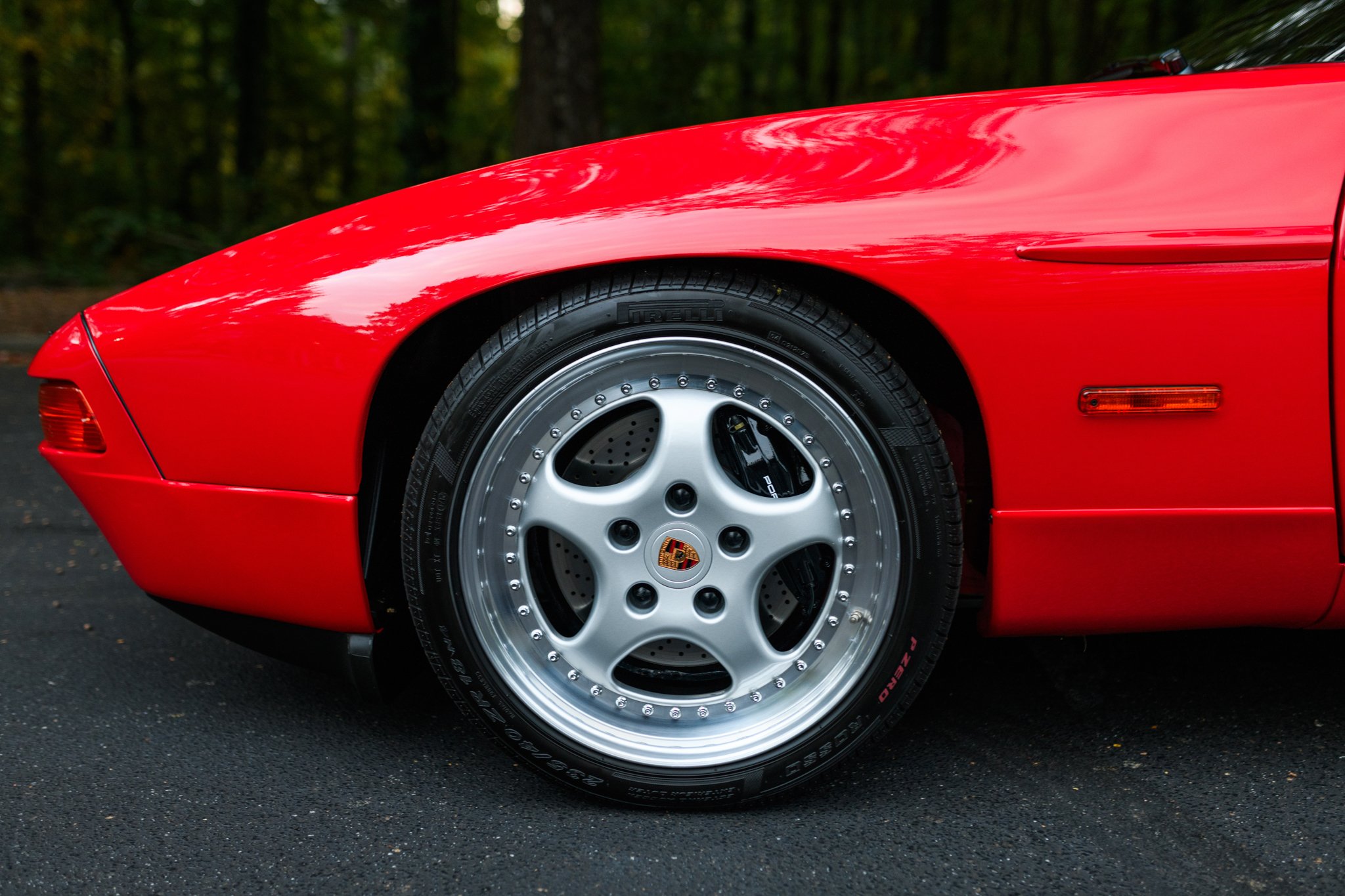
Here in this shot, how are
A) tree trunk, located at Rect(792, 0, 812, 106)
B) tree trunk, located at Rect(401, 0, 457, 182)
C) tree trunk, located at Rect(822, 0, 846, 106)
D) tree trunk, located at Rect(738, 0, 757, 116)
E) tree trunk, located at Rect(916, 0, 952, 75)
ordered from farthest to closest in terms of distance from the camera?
tree trunk, located at Rect(792, 0, 812, 106) < tree trunk, located at Rect(822, 0, 846, 106) < tree trunk, located at Rect(738, 0, 757, 116) < tree trunk, located at Rect(916, 0, 952, 75) < tree trunk, located at Rect(401, 0, 457, 182)

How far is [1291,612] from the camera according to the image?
5.09 ft

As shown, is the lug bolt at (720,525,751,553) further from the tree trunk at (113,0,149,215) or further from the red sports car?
the tree trunk at (113,0,149,215)

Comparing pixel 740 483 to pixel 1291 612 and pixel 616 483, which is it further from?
→ pixel 1291 612

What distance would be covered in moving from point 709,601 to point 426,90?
9.89 metres

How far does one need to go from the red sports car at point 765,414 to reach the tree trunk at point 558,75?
4.92 m

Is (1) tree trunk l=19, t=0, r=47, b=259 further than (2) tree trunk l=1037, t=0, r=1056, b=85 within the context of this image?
No

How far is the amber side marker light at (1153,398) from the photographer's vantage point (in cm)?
144

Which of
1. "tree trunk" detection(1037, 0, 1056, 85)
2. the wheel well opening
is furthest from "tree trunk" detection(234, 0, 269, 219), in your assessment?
the wheel well opening

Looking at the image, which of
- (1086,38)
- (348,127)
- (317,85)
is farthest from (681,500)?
(348,127)

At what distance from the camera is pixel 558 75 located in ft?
20.9

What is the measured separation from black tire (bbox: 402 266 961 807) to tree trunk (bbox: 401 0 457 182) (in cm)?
922

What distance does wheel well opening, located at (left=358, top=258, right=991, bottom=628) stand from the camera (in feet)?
5.33

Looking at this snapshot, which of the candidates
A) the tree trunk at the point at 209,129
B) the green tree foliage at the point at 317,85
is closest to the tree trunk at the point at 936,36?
the green tree foliage at the point at 317,85

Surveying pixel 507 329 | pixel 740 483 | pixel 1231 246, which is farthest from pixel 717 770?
pixel 1231 246
